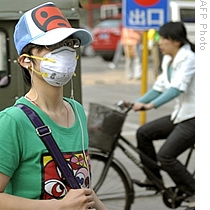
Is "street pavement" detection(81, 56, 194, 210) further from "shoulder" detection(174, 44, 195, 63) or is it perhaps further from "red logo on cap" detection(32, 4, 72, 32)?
"red logo on cap" detection(32, 4, 72, 32)

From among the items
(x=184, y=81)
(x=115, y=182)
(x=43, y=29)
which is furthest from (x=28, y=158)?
(x=115, y=182)

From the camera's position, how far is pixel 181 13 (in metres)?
17.7

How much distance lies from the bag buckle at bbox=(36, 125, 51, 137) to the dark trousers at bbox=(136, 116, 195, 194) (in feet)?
10.3

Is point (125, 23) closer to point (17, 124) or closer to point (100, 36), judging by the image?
point (17, 124)

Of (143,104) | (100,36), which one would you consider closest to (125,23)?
(143,104)

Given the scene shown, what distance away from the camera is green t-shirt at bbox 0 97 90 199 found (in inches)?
95.7

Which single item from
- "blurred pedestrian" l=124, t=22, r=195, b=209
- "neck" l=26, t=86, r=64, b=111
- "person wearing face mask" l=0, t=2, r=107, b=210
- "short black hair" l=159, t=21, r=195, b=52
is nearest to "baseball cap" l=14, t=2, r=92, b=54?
"person wearing face mask" l=0, t=2, r=107, b=210

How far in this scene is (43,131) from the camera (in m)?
2.48

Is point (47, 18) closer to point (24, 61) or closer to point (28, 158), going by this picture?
point (24, 61)

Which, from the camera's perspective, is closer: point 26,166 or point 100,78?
point 26,166

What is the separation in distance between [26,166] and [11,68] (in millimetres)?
2401

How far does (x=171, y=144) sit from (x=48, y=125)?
3122 millimetres

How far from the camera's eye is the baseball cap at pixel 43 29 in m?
2.54
